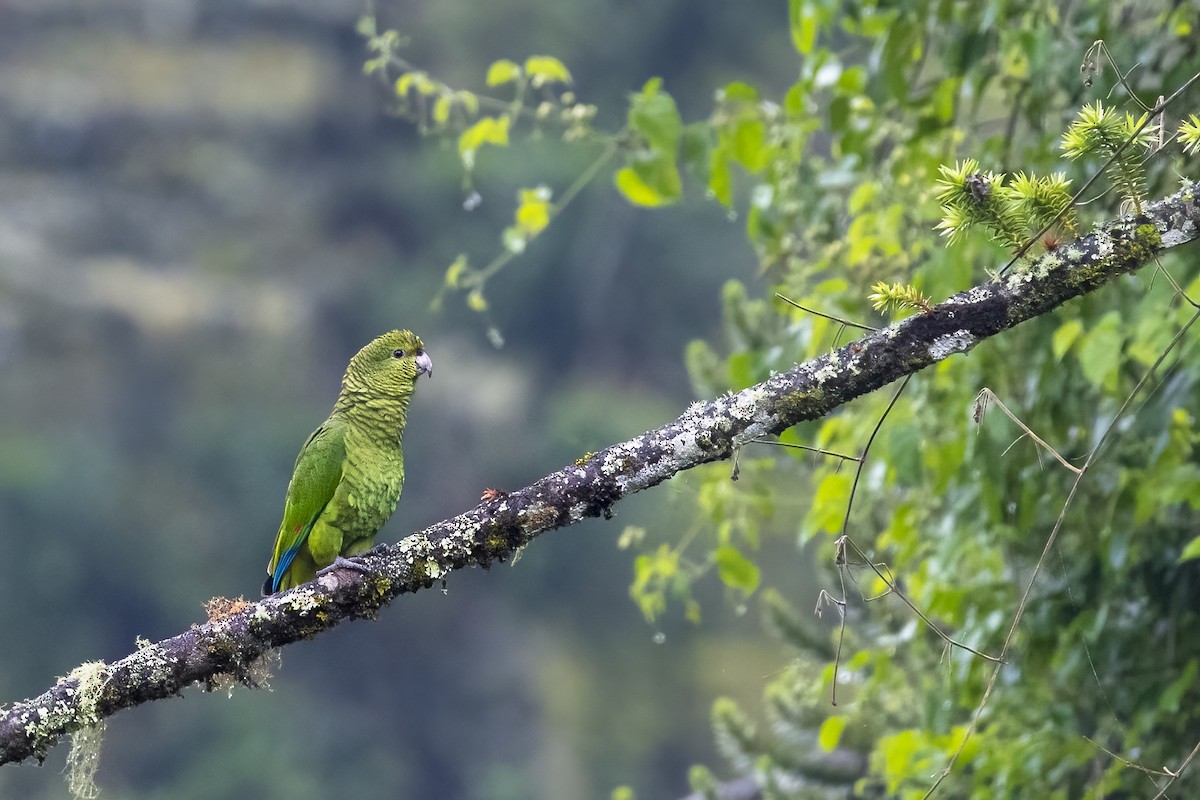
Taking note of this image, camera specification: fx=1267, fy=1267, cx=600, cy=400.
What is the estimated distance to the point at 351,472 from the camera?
132 inches

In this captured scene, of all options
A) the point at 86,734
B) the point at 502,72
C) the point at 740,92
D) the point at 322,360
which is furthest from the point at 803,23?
the point at 322,360

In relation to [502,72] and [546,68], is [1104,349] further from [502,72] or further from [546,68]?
[502,72]

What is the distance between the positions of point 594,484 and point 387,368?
1444 mm

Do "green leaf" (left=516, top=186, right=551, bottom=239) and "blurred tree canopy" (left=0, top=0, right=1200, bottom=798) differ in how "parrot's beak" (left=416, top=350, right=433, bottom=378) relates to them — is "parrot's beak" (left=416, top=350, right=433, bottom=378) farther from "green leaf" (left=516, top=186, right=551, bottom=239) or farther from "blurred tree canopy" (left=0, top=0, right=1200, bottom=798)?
"green leaf" (left=516, top=186, right=551, bottom=239)

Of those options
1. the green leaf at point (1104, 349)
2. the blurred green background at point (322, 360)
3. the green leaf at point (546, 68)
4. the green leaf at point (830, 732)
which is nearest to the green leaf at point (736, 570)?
the green leaf at point (830, 732)

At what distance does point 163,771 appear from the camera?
18906mm

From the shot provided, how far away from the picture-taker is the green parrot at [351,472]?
333cm

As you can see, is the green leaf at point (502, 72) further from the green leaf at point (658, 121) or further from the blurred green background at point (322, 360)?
the blurred green background at point (322, 360)

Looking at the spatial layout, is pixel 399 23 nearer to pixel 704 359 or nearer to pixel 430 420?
pixel 430 420

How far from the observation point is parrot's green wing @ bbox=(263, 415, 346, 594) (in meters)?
3.33

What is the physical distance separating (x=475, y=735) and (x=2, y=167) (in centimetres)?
1313

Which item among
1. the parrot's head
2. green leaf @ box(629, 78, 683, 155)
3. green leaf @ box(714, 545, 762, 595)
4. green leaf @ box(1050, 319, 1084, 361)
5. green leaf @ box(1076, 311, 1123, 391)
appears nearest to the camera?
green leaf @ box(1076, 311, 1123, 391)

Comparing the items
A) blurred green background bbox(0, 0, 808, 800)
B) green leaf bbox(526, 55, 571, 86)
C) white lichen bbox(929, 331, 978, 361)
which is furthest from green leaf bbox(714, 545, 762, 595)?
blurred green background bbox(0, 0, 808, 800)

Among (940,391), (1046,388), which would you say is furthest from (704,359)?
(1046,388)
